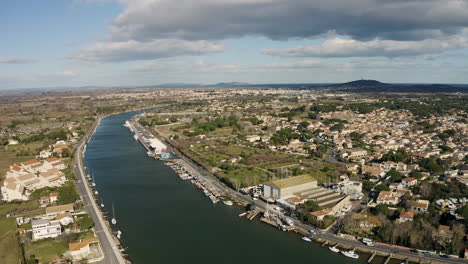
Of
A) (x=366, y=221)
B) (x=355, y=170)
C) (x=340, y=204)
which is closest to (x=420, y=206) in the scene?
(x=366, y=221)

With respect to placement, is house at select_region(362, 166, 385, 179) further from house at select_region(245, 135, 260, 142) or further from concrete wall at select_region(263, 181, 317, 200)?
house at select_region(245, 135, 260, 142)

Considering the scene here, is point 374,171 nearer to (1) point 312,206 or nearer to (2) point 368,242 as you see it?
(1) point 312,206

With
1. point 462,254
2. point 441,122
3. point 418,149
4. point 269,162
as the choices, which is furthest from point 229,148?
point 441,122

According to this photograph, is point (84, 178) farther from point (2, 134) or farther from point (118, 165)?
point (2, 134)

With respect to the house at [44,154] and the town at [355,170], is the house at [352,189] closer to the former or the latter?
the town at [355,170]

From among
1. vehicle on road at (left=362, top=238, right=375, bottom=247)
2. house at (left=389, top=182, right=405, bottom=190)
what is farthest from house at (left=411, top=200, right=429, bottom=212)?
vehicle on road at (left=362, top=238, right=375, bottom=247)
